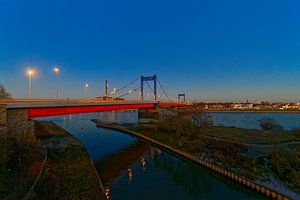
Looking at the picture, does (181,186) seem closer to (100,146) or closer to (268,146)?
(268,146)

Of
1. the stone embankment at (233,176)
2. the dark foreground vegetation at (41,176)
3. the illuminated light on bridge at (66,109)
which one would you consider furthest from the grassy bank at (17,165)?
the stone embankment at (233,176)

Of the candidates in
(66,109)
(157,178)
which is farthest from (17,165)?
(66,109)

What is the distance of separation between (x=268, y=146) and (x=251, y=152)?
5762 mm

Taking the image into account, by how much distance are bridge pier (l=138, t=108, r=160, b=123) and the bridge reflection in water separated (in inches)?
1201

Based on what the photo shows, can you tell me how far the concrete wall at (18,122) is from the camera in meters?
22.6

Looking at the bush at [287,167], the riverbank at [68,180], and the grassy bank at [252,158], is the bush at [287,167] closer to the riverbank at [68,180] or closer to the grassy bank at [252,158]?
the grassy bank at [252,158]

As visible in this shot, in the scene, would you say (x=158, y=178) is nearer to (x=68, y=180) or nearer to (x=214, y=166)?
(x=214, y=166)

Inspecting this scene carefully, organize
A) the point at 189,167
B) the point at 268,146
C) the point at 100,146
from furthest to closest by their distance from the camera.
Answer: the point at 100,146 → the point at 268,146 → the point at 189,167

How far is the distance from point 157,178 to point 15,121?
16.2 m

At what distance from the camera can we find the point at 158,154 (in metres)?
35.7

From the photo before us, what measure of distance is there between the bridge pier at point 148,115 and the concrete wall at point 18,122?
1744 inches

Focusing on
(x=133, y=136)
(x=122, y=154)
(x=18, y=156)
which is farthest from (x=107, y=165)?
(x=133, y=136)

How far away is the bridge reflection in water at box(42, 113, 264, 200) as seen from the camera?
20312mm

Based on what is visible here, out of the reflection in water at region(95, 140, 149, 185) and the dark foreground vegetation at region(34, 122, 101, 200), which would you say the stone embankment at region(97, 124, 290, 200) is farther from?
the dark foreground vegetation at region(34, 122, 101, 200)
